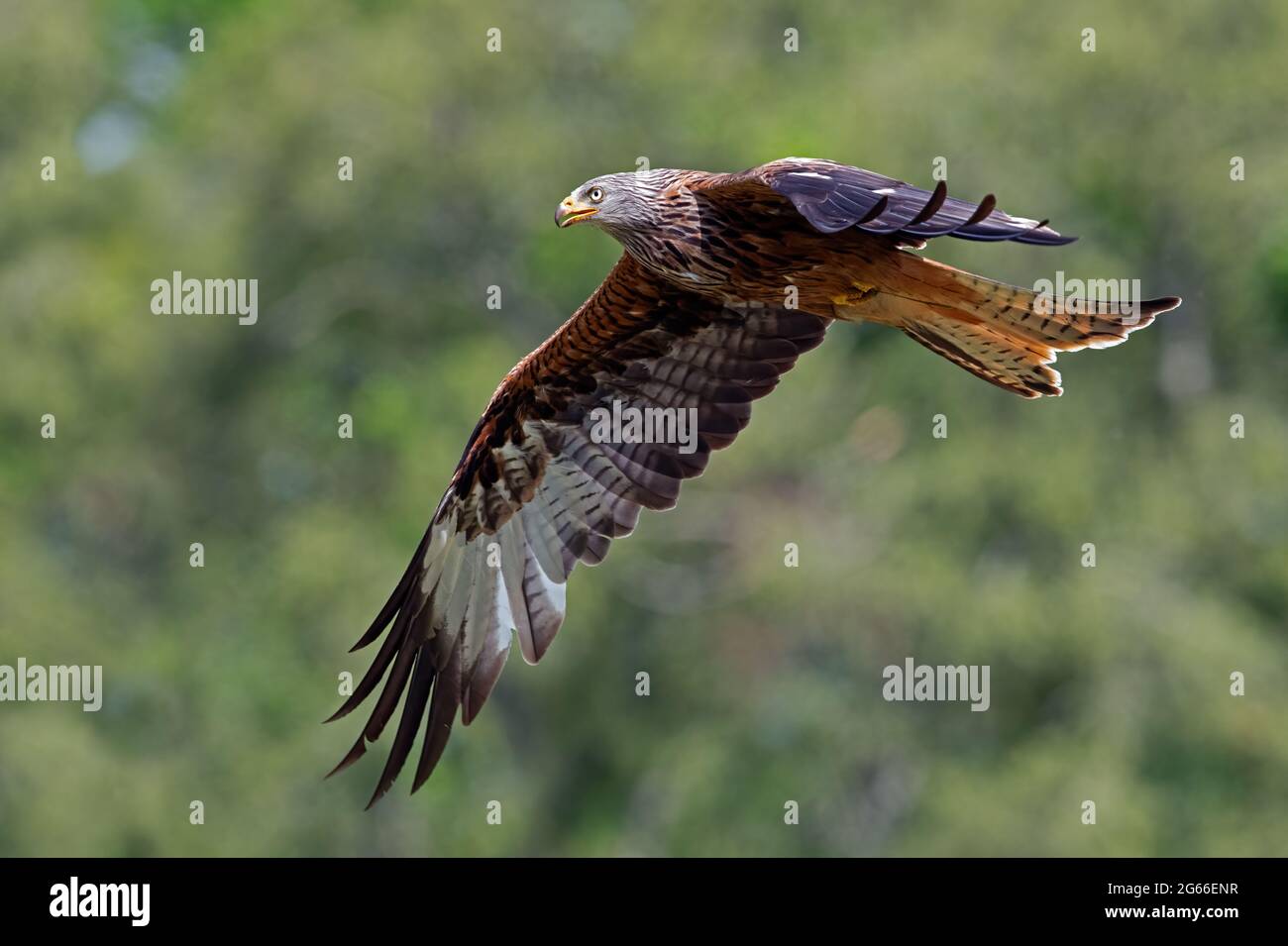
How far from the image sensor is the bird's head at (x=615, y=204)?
9.87 meters

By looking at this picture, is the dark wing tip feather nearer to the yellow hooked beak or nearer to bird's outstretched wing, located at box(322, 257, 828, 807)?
the yellow hooked beak

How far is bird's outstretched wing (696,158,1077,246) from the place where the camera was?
8344mm

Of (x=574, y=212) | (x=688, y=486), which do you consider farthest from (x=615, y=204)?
(x=688, y=486)

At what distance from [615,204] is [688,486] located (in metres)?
13.7

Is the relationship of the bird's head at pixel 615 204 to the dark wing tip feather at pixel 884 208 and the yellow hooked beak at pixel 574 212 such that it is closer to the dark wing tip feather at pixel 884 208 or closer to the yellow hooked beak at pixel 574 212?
the yellow hooked beak at pixel 574 212

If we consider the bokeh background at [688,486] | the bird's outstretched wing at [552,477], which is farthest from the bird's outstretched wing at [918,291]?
the bokeh background at [688,486]

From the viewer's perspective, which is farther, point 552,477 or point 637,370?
point 552,477

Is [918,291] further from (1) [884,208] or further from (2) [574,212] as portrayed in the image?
(2) [574,212]

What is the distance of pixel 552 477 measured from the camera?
1123 centimetres

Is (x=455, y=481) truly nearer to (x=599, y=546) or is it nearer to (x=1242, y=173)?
(x=599, y=546)

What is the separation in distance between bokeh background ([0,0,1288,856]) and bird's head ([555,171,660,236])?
1064cm

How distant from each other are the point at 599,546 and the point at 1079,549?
12.9m

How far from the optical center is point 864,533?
24328 mm

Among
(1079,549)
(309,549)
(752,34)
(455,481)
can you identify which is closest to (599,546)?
(455,481)
